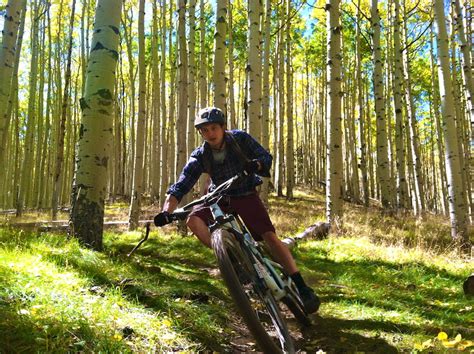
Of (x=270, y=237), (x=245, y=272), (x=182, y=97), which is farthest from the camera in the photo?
(x=182, y=97)

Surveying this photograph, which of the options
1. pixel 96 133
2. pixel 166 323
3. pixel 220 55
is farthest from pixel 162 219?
pixel 220 55

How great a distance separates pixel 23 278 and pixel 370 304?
12.2ft

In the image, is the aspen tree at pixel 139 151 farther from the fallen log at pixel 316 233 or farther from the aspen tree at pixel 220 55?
the fallen log at pixel 316 233

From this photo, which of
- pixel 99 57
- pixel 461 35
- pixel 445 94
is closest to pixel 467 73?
pixel 461 35

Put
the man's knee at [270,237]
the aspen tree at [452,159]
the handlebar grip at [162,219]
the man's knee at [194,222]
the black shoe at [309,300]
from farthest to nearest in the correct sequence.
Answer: the aspen tree at [452,159], the man's knee at [270,237], the black shoe at [309,300], the man's knee at [194,222], the handlebar grip at [162,219]

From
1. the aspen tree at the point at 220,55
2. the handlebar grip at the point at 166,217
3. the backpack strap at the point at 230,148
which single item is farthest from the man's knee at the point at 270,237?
the aspen tree at the point at 220,55

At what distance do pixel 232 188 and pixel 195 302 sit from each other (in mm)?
1328

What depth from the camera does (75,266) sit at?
4066 millimetres

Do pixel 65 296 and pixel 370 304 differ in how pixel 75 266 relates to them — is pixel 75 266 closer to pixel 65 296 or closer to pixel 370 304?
pixel 65 296

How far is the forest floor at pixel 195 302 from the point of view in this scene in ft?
8.65

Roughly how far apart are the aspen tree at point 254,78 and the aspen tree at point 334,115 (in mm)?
1671

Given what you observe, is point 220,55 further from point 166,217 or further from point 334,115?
point 166,217

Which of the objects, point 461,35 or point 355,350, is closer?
point 355,350

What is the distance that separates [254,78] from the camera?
938 cm
